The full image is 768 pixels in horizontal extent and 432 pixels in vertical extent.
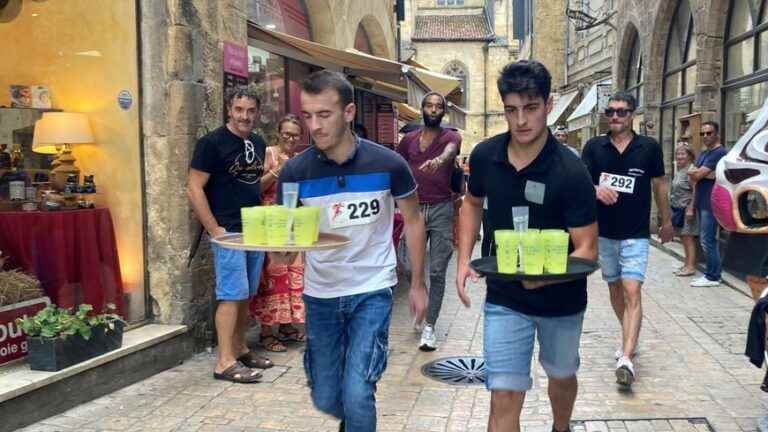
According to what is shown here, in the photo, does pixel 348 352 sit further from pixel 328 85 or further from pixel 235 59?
pixel 235 59

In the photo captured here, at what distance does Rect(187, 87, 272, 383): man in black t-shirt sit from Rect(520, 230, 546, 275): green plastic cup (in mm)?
2664

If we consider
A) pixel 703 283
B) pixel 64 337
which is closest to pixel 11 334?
pixel 64 337

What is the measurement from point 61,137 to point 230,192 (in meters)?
1.49

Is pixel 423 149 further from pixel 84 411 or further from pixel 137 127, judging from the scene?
pixel 84 411

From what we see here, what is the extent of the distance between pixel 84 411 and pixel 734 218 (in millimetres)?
3785

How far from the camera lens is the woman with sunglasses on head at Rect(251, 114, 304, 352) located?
588 cm


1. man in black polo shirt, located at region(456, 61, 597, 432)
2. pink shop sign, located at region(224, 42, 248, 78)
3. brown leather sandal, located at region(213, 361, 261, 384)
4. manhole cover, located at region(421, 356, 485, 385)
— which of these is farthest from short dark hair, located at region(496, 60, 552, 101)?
pink shop sign, located at region(224, 42, 248, 78)

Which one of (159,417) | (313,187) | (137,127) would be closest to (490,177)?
(313,187)

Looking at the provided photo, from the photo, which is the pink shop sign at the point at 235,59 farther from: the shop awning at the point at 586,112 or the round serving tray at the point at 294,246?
the shop awning at the point at 586,112

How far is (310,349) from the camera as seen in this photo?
3.31 m

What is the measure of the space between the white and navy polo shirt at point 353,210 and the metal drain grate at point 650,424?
1687mm

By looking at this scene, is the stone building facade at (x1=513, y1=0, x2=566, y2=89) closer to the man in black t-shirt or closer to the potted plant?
the man in black t-shirt

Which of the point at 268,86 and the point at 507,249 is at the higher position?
the point at 268,86

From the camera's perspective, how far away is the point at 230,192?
5.09 meters
